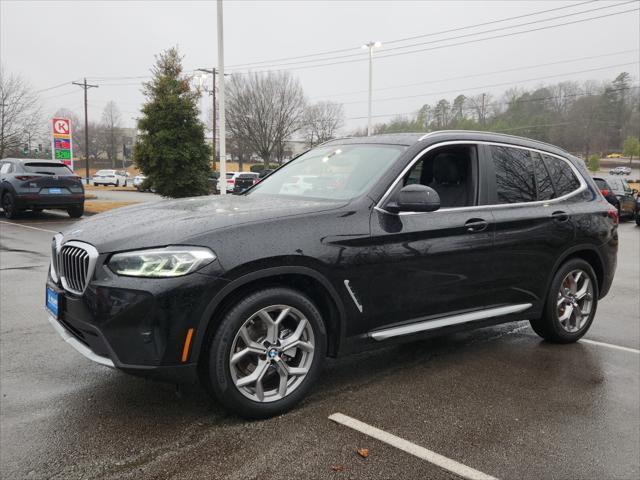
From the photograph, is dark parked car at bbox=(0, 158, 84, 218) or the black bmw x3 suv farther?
dark parked car at bbox=(0, 158, 84, 218)

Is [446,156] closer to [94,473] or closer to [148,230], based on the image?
[148,230]

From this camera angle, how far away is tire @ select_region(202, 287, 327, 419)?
2934 millimetres

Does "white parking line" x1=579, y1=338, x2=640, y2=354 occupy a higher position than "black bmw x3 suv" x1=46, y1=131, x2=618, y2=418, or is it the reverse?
"black bmw x3 suv" x1=46, y1=131, x2=618, y2=418

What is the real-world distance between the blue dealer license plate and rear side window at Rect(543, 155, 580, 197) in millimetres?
4137

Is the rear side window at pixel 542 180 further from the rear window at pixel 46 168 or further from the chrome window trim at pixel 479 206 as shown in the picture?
the rear window at pixel 46 168

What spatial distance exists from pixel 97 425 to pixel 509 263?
10.4 ft

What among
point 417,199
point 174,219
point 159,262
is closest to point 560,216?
point 417,199

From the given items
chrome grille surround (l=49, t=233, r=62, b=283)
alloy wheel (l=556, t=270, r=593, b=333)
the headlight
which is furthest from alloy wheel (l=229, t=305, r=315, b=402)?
alloy wheel (l=556, t=270, r=593, b=333)

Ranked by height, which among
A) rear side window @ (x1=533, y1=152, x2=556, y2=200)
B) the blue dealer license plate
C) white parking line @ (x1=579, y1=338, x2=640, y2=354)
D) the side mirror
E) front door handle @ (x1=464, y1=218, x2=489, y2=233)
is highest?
rear side window @ (x1=533, y1=152, x2=556, y2=200)

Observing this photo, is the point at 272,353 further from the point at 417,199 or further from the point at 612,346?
the point at 612,346

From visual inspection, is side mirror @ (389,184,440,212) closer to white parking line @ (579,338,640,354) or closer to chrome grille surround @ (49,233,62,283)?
chrome grille surround @ (49,233,62,283)

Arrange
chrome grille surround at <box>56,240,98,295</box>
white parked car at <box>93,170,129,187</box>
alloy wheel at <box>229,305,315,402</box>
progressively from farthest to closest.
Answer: white parked car at <box>93,170,129,187</box> < alloy wheel at <box>229,305,315,402</box> < chrome grille surround at <box>56,240,98,295</box>

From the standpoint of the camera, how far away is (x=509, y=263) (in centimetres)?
417

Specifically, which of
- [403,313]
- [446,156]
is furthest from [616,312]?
[403,313]
